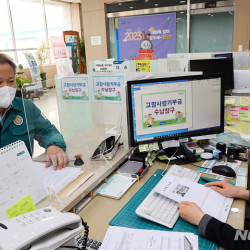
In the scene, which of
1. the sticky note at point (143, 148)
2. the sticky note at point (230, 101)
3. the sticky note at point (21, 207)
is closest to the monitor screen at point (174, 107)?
the sticky note at point (143, 148)

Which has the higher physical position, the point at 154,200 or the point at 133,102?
the point at 133,102

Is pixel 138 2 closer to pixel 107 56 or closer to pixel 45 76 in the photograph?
pixel 107 56

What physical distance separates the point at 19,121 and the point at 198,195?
1241 mm

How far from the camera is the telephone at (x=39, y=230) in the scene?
2.16 feet

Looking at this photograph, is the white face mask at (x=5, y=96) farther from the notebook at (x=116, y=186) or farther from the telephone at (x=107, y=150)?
the notebook at (x=116, y=186)

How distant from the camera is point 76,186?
1.25 m

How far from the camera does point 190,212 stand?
1.05 m

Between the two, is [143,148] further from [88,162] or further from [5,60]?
[5,60]

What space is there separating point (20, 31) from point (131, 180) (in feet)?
29.4

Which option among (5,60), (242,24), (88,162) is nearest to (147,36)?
(242,24)

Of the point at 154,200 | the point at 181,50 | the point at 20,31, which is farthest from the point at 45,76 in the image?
the point at 154,200

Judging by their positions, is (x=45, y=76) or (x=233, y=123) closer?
(x=233, y=123)

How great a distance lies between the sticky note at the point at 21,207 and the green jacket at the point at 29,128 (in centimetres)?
76

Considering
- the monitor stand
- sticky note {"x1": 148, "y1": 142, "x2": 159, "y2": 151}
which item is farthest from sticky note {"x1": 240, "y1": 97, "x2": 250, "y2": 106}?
sticky note {"x1": 148, "y1": 142, "x2": 159, "y2": 151}
